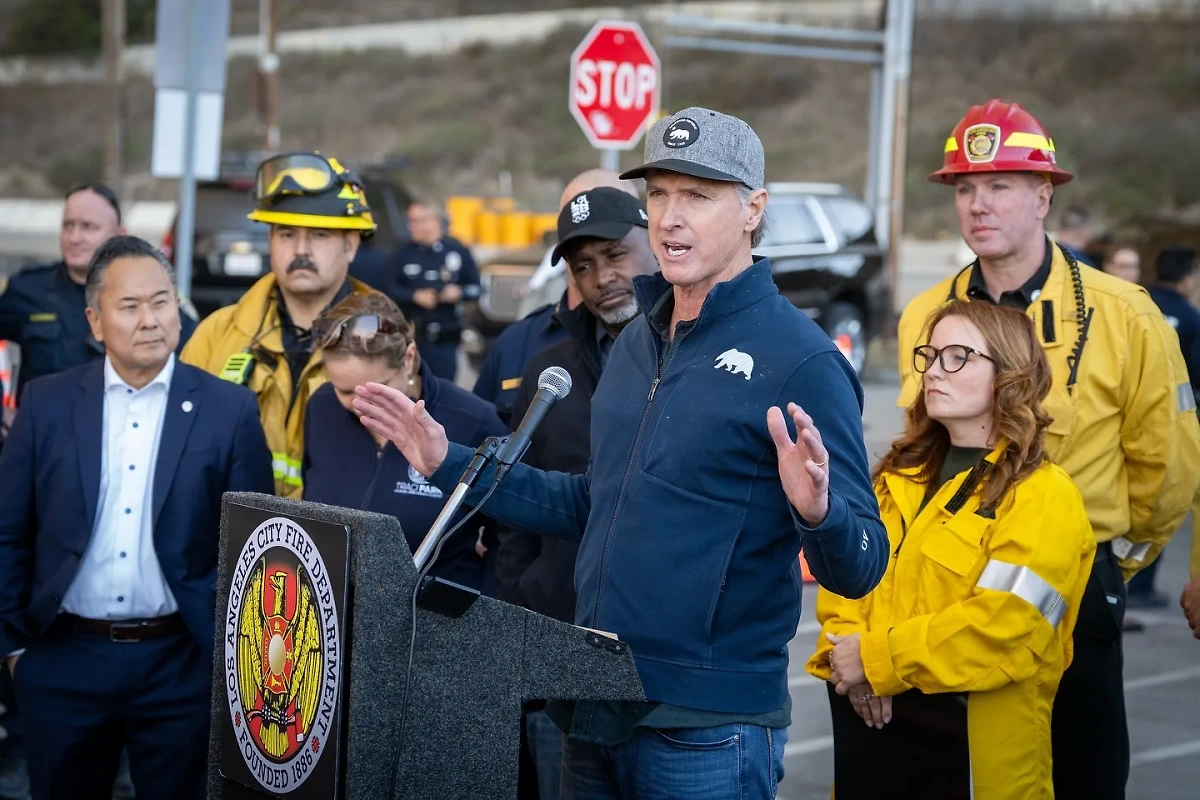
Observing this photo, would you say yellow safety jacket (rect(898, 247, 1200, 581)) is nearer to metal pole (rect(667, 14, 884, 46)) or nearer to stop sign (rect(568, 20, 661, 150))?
stop sign (rect(568, 20, 661, 150))

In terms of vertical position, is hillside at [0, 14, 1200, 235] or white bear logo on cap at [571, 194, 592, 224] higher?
hillside at [0, 14, 1200, 235]

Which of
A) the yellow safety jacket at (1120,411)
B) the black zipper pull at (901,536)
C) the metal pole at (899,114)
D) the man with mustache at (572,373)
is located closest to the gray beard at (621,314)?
the man with mustache at (572,373)

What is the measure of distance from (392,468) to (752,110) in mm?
57102

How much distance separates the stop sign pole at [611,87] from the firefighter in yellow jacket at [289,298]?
6.61 meters

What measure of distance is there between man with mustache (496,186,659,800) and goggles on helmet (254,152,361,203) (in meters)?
1.10

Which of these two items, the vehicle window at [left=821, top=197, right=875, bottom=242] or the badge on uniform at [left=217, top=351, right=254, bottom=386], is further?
the vehicle window at [left=821, top=197, right=875, bottom=242]

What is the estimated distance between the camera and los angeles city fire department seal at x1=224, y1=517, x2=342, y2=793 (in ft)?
9.50

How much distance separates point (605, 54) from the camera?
1208cm

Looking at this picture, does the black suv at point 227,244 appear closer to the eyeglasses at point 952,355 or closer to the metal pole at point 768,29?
the metal pole at point 768,29

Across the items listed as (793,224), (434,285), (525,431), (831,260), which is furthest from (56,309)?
(831,260)

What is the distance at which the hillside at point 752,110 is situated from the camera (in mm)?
48219

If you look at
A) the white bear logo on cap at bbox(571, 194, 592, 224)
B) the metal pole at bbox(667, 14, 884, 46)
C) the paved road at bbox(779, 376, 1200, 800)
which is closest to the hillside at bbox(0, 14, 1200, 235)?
the metal pole at bbox(667, 14, 884, 46)

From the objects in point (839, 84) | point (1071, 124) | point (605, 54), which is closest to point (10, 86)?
point (839, 84)

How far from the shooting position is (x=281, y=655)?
10.0ft
